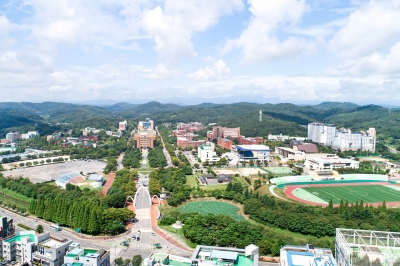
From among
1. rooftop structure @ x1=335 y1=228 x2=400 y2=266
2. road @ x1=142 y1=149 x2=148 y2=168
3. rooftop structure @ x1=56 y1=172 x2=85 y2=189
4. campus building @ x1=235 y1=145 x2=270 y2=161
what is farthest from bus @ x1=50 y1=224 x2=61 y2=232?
campus building @ x1=235 y1=145 x2=270 y2=161

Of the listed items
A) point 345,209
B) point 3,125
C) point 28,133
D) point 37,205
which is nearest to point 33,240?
point 37,205

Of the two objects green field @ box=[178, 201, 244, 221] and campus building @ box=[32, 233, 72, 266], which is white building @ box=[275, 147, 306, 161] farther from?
campus building @ box=[32, 233, 72, 266]

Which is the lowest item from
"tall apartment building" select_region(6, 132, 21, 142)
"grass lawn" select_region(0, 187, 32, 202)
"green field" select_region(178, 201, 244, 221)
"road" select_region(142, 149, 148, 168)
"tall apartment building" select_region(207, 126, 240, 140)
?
"grass lawn" select_region(0, 187, 32, 202)

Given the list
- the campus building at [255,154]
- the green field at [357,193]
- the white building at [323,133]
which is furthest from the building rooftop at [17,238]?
the white building at [323,133]

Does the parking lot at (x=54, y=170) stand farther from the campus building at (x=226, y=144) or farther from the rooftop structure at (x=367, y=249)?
the rooftop structure at (x=367, y=249)

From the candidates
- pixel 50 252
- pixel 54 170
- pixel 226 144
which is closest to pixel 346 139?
pixel 226 144
